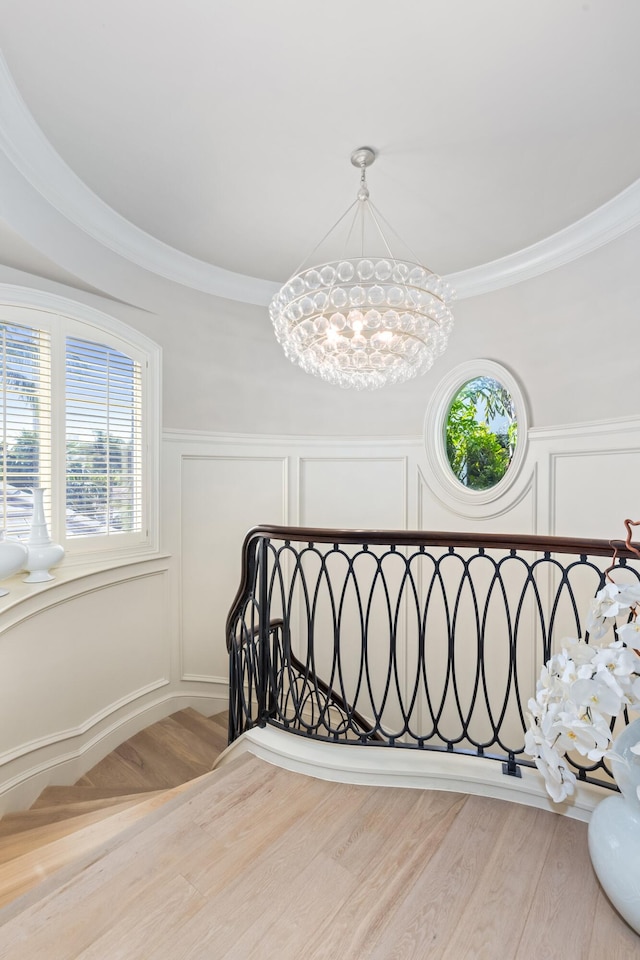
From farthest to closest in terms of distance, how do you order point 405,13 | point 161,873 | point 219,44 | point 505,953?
point 219,44 → point 405,13 → point 161,873 → point 505,953

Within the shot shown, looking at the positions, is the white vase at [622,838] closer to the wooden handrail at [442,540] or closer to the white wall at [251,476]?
the wooden handrail at [442,540]

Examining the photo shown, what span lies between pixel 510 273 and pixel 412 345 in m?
1.72

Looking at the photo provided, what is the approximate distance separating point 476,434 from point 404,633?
1.74m

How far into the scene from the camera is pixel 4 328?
100 inches

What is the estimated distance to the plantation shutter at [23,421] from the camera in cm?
255

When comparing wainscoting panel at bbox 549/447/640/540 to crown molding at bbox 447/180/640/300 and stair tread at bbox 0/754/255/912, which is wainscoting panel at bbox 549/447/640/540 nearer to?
crown molding at bbox 447/180/640/300

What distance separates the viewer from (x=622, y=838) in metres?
1.15

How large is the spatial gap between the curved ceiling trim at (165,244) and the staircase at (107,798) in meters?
2.83

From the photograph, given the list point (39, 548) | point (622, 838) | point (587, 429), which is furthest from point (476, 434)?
point (39, 548)

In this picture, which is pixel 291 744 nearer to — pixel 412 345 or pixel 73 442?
pixel 412 345

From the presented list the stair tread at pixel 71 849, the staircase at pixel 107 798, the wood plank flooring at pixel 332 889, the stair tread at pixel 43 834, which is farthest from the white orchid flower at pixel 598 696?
the stair tread at pixel 43 834

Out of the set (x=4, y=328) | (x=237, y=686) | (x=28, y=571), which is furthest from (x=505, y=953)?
(x=4, y=328)

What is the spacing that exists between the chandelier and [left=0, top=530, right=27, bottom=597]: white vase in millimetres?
1771

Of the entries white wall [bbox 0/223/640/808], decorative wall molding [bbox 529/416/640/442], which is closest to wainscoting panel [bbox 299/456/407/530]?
white wall [bbox 0/223/640/808]
